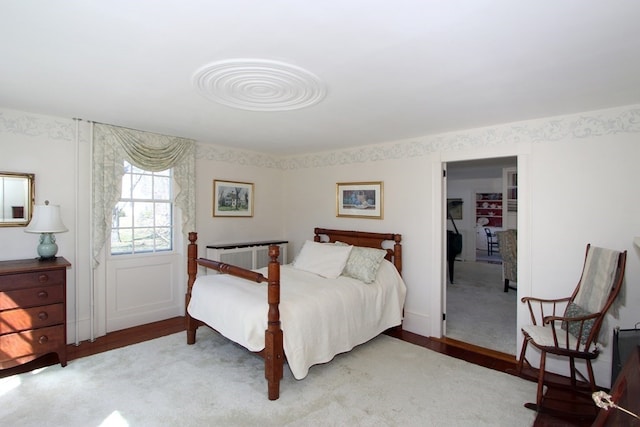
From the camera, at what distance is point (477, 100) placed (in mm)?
2541

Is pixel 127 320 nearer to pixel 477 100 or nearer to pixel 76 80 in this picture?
pixel 76 80

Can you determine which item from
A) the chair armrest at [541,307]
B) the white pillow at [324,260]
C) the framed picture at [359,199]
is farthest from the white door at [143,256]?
the chair armrest at [541,307]

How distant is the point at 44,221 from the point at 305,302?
245 cm

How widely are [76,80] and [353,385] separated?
306 cm

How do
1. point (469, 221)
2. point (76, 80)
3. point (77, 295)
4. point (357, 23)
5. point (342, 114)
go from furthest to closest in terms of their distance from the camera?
point (469, 221) < point (77, 295) < point (342, 114) < point (76, 80) < point (357, 23)

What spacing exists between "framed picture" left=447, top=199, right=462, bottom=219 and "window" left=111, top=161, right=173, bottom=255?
7651 millimetres

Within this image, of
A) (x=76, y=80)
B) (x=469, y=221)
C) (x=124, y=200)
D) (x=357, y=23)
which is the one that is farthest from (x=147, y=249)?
(x=469, y=221)

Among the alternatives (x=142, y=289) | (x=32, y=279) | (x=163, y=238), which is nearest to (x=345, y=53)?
(x=32, y=279)

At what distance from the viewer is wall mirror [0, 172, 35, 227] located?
9.80 feet

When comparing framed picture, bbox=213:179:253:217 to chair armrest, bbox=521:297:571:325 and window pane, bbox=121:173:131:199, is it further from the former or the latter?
chair armrest, bbox=521:297:571:325

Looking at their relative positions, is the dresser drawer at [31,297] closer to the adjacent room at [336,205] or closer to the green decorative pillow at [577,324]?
the adjacent room at [336,205]

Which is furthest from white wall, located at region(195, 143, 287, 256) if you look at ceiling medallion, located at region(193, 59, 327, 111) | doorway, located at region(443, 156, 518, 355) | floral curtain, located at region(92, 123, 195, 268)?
doorway, located at region(443, 156, 518, 355)

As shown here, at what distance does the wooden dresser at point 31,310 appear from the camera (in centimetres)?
262

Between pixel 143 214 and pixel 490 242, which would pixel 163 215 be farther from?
pixel 490 242
